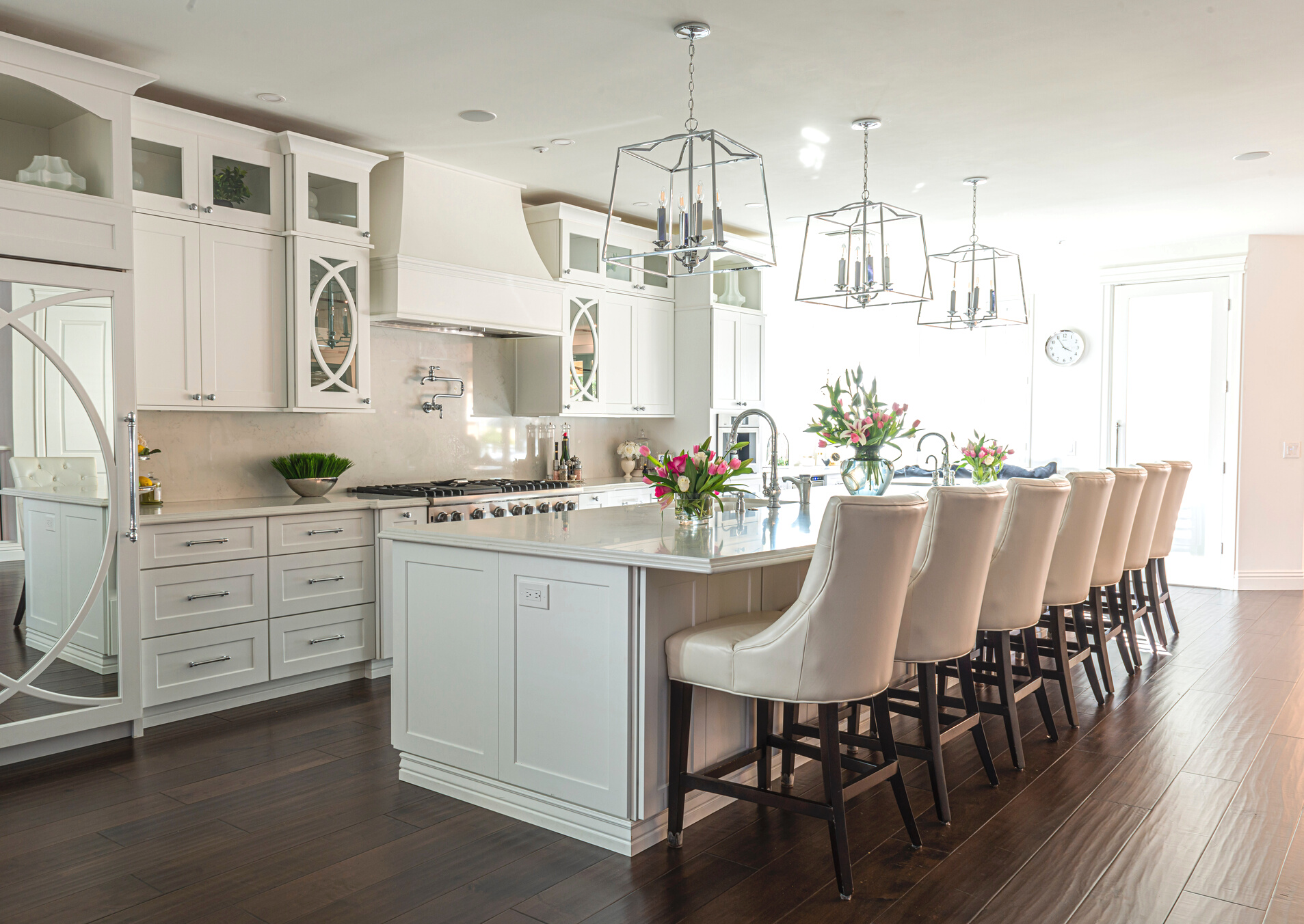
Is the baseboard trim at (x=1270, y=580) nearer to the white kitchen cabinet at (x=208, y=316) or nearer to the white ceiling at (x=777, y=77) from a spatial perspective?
the white ceiling at (x=777, y=77)

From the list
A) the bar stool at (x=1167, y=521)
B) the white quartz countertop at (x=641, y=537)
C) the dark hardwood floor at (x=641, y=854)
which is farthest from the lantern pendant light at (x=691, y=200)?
the bar stool at (x=1167, y=521)

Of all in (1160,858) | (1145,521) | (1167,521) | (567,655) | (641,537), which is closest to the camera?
(1160,858)

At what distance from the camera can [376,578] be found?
458cm


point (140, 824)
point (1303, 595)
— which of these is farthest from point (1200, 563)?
point (140, 824)

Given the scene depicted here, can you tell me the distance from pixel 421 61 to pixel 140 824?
2.89 metres

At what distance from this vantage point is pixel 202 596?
393 centimetres

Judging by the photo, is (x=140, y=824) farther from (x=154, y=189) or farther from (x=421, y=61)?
(x=421, y=61)

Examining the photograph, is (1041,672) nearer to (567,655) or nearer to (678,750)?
(678,750)

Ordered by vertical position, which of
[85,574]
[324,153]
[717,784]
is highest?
[324,153]

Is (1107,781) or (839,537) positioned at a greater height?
(839,537)

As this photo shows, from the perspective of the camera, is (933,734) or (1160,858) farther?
(933,734)

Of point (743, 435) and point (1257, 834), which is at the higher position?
point (743, 435)

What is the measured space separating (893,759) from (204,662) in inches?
112

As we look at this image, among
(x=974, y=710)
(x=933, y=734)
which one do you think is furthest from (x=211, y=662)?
(x=974, y=710)
